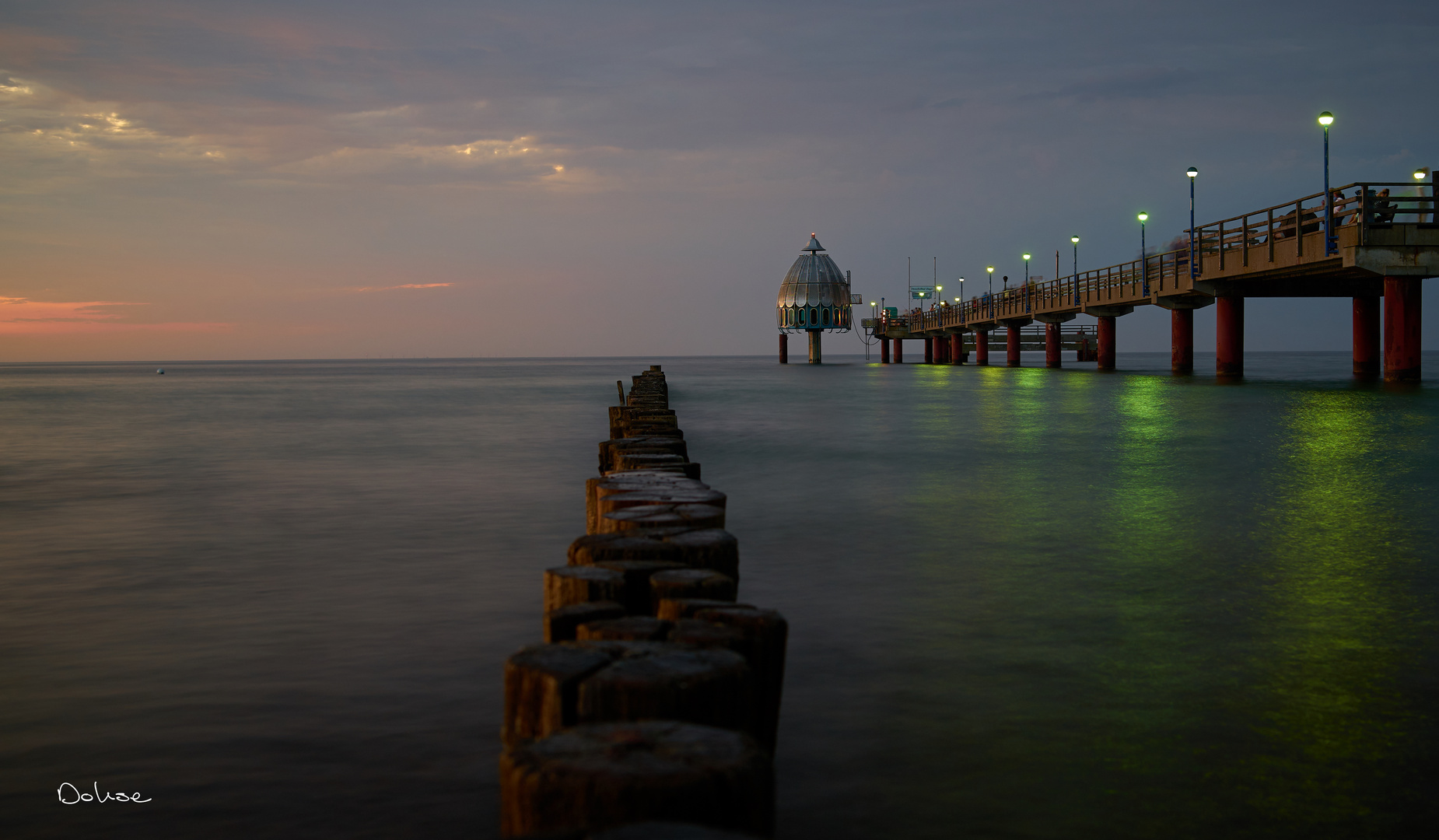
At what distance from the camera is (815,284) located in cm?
11762

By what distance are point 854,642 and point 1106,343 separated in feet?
213

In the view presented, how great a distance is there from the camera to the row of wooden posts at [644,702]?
7.22ft

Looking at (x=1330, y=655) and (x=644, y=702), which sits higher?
(x=644, y=702)

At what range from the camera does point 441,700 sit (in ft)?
18.0

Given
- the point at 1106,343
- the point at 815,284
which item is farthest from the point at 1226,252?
the point at 815,284

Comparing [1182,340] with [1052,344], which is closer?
[1182,340]

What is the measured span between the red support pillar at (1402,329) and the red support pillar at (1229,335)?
7.82 meters

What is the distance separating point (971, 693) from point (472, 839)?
2.54m

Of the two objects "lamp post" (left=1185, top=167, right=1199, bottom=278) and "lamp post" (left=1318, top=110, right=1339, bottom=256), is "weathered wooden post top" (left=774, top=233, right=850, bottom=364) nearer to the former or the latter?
"lamp post" (left=1185, top=167, right=1199, bottom=278)

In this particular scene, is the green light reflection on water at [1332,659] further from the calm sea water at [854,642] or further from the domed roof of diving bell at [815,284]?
the domed roof of diving bell at [815,284]

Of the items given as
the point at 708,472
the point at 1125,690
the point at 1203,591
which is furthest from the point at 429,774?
the point at 708,472

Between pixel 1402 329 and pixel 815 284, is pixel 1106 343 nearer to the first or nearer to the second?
pixel 1402 329

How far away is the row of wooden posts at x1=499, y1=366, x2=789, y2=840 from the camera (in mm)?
2201
